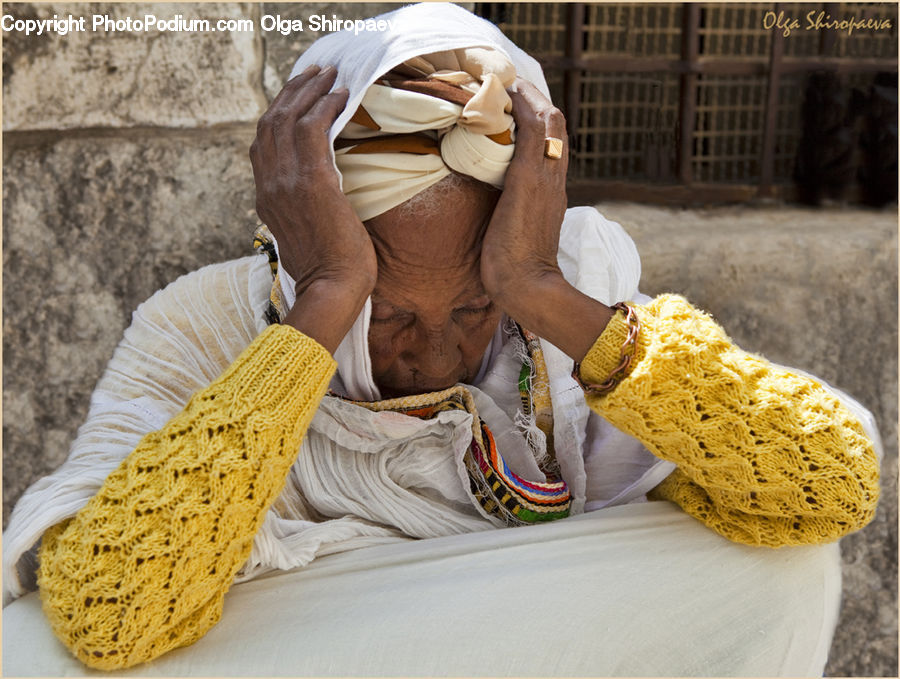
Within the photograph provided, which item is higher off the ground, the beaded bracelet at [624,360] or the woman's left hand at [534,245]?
the woman's left hand at [534,245]

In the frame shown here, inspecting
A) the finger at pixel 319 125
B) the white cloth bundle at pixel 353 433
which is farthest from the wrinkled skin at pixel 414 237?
the white cloth bundle at pixel 353 433

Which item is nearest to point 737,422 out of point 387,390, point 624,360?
point 624,360

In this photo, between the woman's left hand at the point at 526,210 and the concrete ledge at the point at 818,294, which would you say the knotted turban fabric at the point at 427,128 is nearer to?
the woman's left hand at the point at 526,210

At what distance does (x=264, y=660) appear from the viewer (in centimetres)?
149

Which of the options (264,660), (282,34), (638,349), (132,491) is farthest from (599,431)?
(282,34)

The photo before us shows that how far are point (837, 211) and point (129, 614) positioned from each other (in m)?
2.22

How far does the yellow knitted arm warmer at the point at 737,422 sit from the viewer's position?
4.94 feet

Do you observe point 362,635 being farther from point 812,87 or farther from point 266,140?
point 812,87

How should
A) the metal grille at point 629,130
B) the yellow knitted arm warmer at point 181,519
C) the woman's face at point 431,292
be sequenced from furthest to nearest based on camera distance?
1. the metal grille at point 629,130
2. the woman's face at point 431,292
3. the yellow knitted arm warmer at point 181,519

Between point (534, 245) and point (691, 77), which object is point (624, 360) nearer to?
point (534, 245)

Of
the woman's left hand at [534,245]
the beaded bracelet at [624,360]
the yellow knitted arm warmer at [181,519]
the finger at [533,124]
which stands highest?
the finger at [533,124]

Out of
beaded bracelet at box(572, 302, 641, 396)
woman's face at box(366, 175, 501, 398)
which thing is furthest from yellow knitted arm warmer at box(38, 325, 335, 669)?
beaded bracelet at box(572, 302, 641, 396)

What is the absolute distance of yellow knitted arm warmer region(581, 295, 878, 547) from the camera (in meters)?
1.51

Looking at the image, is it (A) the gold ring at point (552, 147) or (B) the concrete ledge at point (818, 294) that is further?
(B) the concrete ledge at point (818, 294)
